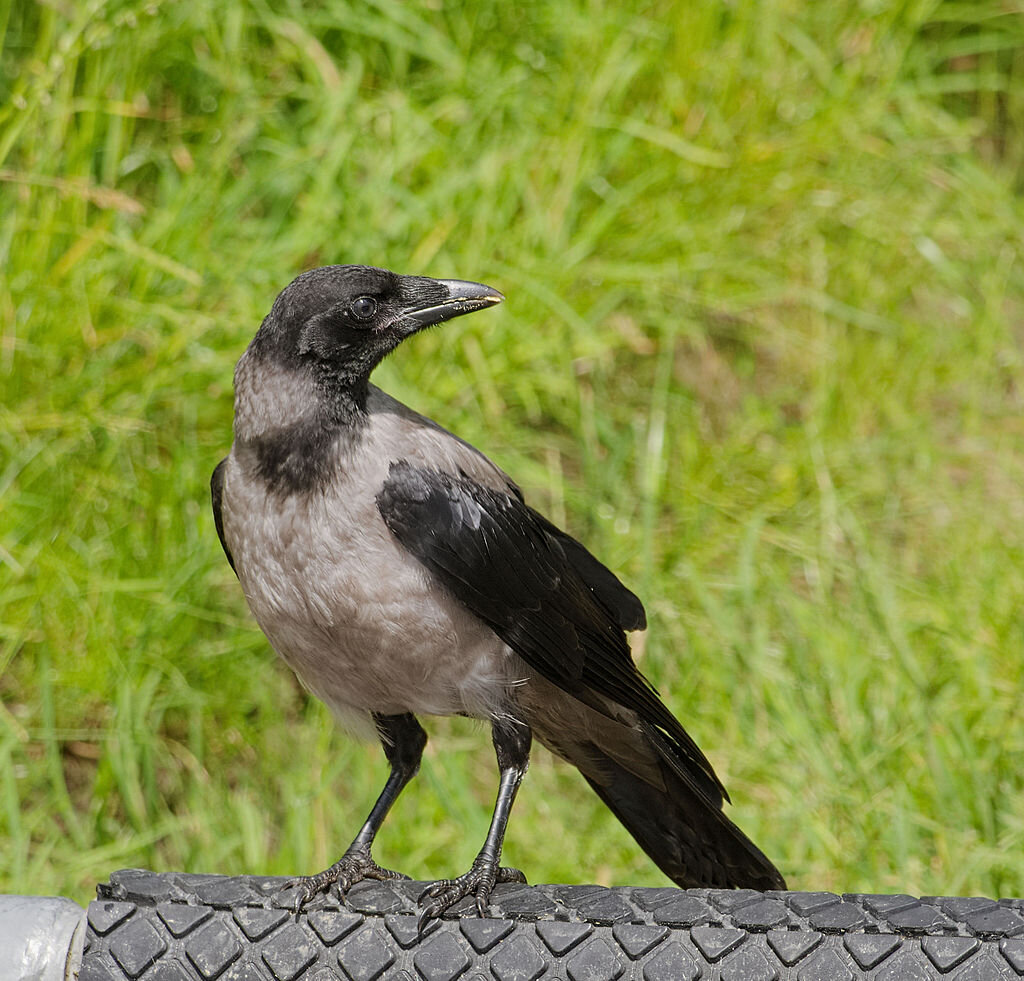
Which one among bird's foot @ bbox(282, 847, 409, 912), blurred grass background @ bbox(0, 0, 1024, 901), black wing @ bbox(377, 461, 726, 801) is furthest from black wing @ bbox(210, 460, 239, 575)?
blurred grass background @ bbox(0, 0, 1024, 901)

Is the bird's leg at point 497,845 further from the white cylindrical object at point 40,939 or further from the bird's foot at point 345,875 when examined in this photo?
the white cylindrical object at point 40,939

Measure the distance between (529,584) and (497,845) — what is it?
469 mm

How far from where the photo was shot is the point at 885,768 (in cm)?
347

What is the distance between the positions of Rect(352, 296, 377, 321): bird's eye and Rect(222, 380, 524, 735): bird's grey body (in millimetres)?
175

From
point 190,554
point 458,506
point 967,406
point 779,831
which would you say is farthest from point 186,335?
point 967,406

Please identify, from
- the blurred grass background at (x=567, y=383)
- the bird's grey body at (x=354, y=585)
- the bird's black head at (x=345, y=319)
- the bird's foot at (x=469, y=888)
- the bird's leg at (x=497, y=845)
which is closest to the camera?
the bird's foot at (x=469, y=888)

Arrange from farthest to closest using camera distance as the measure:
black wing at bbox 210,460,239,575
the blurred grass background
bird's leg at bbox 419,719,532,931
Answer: the blurred grass background < black wing at bbox 210,460,239,575 < bird's leg at bbox 419,719,532,931

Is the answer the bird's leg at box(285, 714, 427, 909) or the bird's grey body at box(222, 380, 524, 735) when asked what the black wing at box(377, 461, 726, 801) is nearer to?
the bird's grey body at box(222, 380, 524, 735)

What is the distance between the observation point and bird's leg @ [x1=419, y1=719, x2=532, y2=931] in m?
2.27

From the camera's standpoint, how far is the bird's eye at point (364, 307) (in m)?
2.55

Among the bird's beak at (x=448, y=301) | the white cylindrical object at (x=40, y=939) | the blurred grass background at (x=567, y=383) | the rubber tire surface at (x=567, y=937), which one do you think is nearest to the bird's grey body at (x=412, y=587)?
the bird's beak at (x=448, y=301)

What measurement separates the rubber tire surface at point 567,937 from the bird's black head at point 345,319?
954 millimetres

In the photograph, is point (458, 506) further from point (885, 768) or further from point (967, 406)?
point (967, 406)

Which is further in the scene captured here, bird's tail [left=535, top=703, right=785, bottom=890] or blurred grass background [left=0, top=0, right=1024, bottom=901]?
blurred grass background [left=0, top=0, right=1024, bottom=901]
